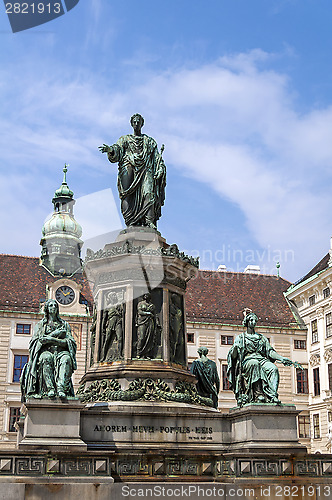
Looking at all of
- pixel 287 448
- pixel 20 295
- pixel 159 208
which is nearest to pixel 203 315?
pixel 20 295

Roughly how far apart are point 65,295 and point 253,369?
39030 mm

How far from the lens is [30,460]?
11227 millimetres

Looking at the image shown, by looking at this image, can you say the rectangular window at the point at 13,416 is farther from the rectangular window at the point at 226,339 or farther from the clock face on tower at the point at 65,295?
the rectangular window at the point at 226,339

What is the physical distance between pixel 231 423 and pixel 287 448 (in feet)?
4.79

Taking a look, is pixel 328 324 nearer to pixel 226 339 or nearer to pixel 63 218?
pixel 226 339

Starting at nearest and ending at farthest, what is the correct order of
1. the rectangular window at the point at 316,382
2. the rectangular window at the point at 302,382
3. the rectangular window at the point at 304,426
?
the rectangular window at the point at 316,382, the rectangular window at the point at 304,426, the rectangular window at the point at 302,382

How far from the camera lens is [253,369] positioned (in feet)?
44.5

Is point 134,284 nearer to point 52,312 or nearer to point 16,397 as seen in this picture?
point 52,312

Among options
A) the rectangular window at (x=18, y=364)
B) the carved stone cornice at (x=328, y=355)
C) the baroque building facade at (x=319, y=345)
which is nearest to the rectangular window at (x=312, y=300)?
the baroque building facade at (x=319, y=345)

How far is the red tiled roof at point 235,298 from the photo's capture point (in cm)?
5438

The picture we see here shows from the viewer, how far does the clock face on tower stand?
5119 centimetres

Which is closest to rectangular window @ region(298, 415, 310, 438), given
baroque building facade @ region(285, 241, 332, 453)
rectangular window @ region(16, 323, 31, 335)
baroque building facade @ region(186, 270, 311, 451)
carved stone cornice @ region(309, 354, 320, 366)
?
baroque building facade @ region(186, 270, 311, 451)

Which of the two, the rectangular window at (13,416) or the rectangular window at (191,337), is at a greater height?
the rectangular window at (191,337)

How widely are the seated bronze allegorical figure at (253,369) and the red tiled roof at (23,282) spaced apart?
38069 millimetres
